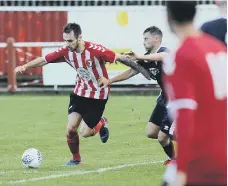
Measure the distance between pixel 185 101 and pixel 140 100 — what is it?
17612 millimetres

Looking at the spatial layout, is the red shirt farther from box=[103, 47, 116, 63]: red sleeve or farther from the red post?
the red post

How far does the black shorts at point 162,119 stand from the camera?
1098 centimetres

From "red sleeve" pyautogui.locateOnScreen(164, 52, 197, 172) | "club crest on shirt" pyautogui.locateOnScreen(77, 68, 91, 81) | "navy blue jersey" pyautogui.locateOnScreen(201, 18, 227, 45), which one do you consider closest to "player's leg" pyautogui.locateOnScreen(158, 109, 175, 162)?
"club crest on shirt" pyautogui.locateOnScreen(77, 68, 91, 81)

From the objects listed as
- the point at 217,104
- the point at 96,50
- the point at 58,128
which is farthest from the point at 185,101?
the point at 58,128

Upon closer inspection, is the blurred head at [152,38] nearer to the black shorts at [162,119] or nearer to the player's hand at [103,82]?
the player's hand at [103,82]

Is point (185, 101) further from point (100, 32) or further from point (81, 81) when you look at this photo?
point (100, 32)

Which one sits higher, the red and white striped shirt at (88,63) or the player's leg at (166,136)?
the red and white striped shirt at (88,63)

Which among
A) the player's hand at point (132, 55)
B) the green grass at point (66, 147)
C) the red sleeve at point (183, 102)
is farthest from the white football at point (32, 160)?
the red sleeve at point (183, 102)

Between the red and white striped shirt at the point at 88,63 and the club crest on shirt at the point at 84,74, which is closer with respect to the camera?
the red and white striped shirt at the point at 88,63

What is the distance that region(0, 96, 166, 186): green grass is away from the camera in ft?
33.3

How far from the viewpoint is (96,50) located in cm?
1126

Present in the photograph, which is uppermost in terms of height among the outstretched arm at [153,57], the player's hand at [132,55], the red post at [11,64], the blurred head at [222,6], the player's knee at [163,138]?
the blurred head at [222,6]

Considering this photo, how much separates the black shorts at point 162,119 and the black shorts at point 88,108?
77cm

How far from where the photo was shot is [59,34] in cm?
2528
